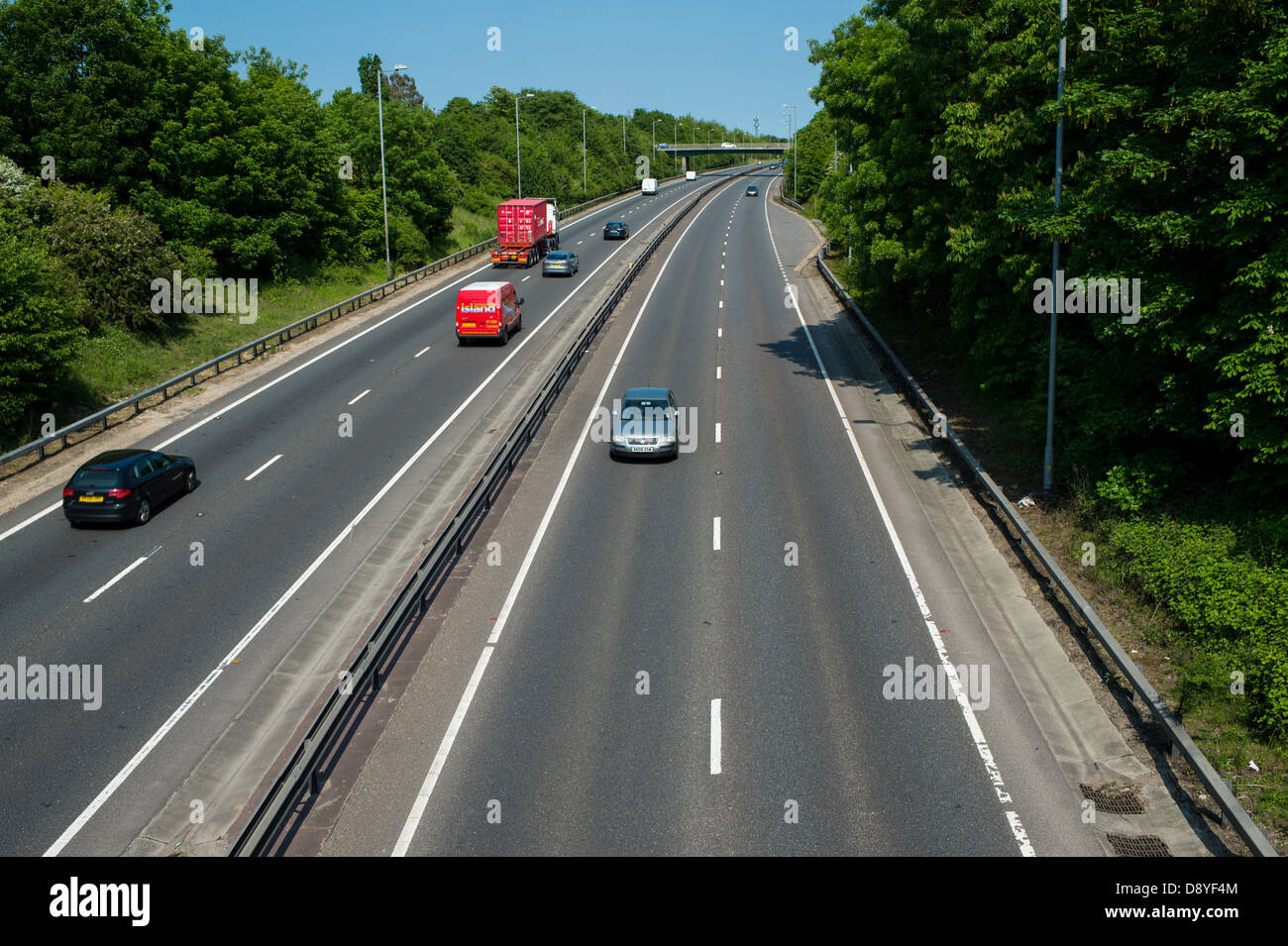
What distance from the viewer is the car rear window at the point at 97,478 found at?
2069cm

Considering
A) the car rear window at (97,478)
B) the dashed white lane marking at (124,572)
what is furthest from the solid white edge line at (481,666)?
the car rear window at (97,478)

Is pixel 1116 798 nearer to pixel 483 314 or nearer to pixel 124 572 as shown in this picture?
pixel 124 572

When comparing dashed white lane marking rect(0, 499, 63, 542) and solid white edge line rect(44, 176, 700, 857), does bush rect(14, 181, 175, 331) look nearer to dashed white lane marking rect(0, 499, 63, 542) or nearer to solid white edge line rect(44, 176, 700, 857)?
solid white edge line rect(44, 176, 700, 857)

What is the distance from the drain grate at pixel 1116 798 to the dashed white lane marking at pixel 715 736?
4.71 metres

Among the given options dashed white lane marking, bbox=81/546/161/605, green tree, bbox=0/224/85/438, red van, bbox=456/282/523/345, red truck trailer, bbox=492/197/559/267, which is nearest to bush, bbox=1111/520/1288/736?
dashed white lane marking, bbox=81/546/161/605

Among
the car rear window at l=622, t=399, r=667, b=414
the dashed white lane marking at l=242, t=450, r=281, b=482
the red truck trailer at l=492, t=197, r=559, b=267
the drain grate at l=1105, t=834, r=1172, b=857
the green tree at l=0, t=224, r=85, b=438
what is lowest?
the drain grate at l=1105, t=834, r=1172, b=857

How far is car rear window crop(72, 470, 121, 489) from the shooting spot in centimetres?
2069

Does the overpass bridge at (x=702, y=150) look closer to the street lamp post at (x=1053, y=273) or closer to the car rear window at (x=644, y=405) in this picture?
the car rear window at (x=644, y=405)

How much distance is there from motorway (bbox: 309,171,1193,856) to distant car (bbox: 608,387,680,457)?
501 mm

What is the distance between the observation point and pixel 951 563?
1945 centimetres

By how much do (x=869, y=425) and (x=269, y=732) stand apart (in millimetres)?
19765

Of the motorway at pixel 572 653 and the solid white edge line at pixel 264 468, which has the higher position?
the solid white edge line at pixel 264 468

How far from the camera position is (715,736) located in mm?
13445

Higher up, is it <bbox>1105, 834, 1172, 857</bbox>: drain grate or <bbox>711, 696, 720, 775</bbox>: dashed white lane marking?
<bbox>711, 696, 720, 775</bbox>: dashed white lane marking
